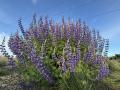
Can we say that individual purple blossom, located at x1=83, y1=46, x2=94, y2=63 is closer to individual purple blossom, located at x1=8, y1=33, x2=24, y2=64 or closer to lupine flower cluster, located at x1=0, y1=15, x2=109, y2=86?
lupine flower cluster, located at x1=0, y1=15, x2=109, y2=86

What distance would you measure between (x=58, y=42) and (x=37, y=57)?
1.79m

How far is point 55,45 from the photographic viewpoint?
8.23 metres

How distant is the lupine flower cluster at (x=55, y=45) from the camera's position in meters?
7.13

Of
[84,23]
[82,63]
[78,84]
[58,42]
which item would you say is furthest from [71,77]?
[84,23]

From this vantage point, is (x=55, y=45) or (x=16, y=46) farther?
(x=55, y=45)

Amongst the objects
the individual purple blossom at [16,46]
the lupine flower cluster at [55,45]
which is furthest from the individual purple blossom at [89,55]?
the individual purple blossom at [16,46]

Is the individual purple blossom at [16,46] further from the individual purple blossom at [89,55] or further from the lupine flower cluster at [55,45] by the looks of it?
the individual purple blossom at [89,55]

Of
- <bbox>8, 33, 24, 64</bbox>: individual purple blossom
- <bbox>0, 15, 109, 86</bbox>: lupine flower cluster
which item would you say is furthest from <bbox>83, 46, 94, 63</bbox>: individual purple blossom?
<bbox>8, 33, 24, 64</bbox>: individual purple blossom

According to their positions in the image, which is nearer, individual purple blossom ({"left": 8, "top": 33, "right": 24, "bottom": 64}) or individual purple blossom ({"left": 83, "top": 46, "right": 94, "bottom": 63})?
individual purple blossom ({"left": 8, "top": 33, "right": 24, "bottom": 64})

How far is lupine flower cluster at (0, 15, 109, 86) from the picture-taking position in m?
7.13

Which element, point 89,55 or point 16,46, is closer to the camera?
point 16,46

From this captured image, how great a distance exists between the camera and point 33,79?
25.1ft

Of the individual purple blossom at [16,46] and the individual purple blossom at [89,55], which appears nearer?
the individual purple blossom at [16,46]

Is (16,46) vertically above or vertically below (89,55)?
above
